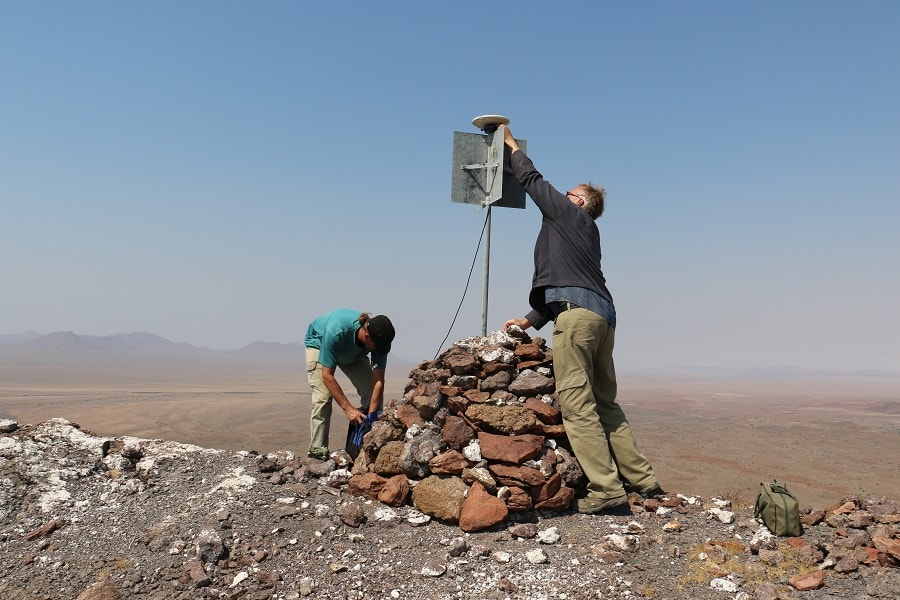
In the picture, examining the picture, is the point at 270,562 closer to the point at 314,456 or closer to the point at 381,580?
the point at 381,580

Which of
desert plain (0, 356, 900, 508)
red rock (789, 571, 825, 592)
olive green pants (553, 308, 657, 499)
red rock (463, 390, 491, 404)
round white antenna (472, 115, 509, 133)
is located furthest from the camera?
desert plain (0, 356, 900, 508)

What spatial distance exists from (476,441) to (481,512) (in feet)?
2.31

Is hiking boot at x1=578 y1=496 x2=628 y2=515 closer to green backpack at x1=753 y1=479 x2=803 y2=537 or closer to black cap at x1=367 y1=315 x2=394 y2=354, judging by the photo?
green backpack at x1=753 y1=479 x2=803 y2=537

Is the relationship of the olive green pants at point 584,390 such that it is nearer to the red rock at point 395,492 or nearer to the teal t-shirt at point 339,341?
the red rock at point 395,492

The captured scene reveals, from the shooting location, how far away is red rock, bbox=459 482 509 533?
15.0ft

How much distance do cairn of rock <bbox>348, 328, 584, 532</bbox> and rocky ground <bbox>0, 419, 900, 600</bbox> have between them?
0.54 feet

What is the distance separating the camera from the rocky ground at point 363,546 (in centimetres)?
396

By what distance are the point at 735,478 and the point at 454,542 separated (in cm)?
1705

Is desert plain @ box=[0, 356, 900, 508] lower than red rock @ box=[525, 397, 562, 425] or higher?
lower

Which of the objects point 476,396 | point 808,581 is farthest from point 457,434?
point 808,581

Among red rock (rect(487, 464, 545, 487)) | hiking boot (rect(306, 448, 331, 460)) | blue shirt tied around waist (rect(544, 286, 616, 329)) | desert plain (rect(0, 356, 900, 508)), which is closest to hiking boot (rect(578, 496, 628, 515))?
red rock (rect(487, 464, 545, 487))

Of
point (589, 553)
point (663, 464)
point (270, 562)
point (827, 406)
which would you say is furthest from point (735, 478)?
point (827, 406)

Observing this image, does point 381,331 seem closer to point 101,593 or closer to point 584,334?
point 584,334

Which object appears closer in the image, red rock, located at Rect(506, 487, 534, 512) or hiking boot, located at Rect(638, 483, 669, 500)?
red rock, located at Rect(506, 487, 534, 512)
